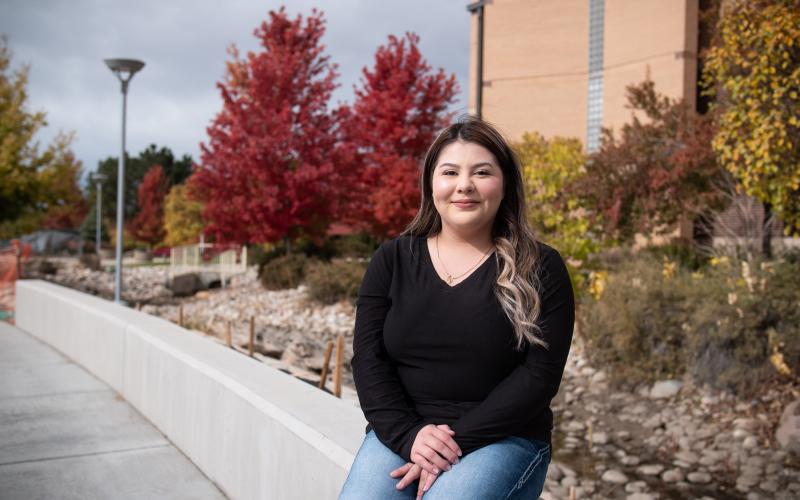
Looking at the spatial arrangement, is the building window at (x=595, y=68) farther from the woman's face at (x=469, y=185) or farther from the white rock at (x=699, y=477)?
the woman's face at (x=469, y=185)

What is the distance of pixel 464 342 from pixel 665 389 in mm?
7114

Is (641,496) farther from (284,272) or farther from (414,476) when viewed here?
(284,272)

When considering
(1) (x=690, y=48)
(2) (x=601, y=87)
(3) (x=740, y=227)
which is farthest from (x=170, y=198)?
(3) (x=740, y=227)

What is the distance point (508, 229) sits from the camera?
8.33 ft

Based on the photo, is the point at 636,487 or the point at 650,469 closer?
the point at 636,487

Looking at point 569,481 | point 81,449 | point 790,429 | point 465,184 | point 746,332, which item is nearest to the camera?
point 465,184

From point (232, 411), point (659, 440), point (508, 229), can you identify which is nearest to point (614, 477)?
point (659, 440)

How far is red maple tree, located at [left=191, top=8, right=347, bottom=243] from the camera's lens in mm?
19000

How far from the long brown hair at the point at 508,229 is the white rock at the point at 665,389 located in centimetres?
682

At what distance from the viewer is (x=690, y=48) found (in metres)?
21.5

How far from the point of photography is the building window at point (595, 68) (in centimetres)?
2428

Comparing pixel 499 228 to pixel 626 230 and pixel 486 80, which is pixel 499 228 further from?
pixel 486 80

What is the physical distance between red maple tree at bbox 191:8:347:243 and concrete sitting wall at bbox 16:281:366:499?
12536 mm

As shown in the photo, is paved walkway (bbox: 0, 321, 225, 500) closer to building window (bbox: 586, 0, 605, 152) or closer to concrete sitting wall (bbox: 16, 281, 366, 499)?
concrete sitting wall (bbox: 16, 281, 366, 499)
